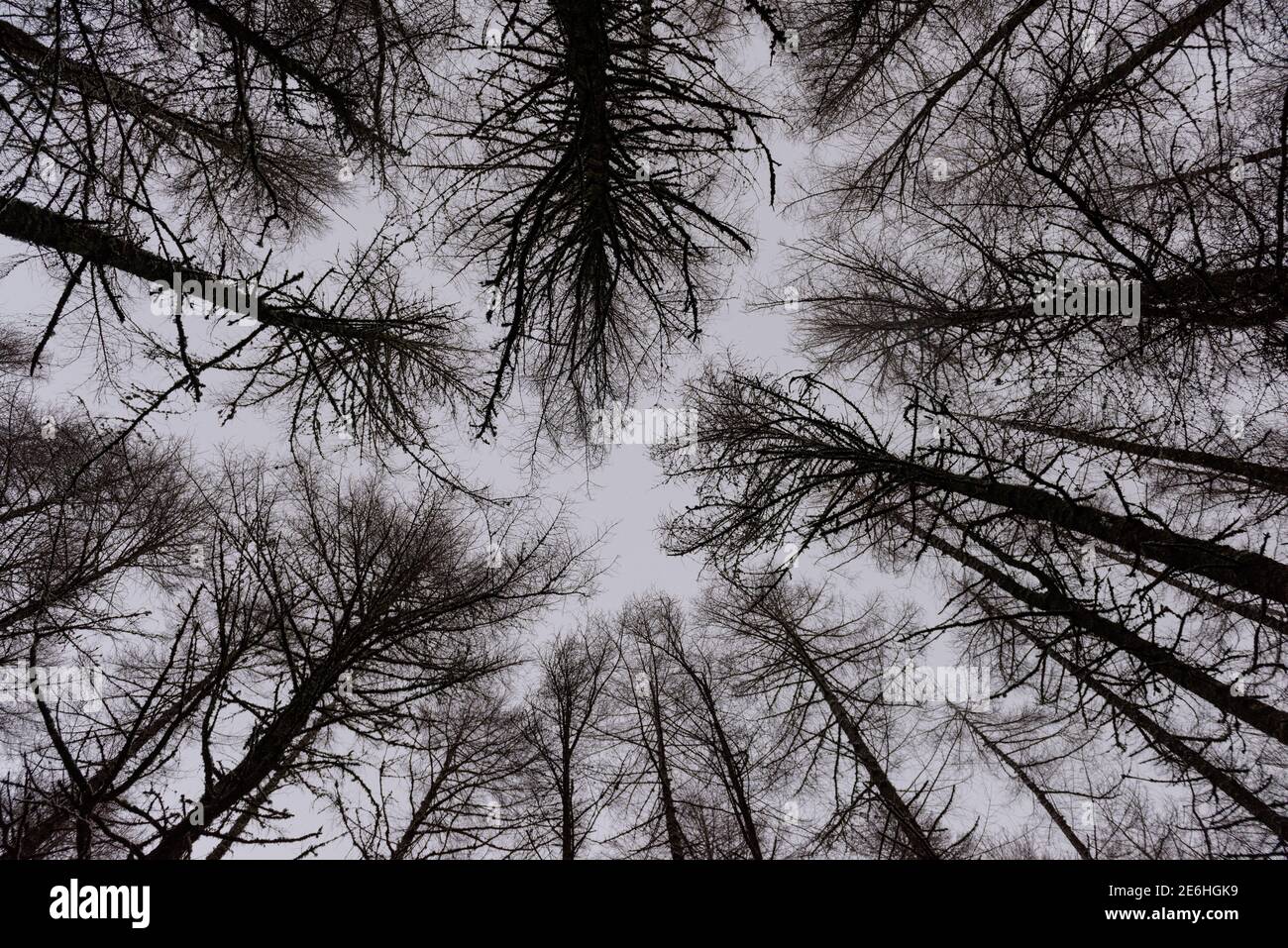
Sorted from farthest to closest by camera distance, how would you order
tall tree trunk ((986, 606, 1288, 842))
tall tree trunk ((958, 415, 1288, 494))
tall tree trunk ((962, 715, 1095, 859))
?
tall tree trunk ((962, 715, 1095, 859)), tall tree trunk ((958, 415, 1288, 494)), tall tree trunk ((986, 606, 1288, 842))

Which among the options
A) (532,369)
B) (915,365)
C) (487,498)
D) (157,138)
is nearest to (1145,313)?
(915,365)

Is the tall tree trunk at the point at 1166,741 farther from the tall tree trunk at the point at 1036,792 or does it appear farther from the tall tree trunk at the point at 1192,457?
the tall tree trunk at the point at 1036,792

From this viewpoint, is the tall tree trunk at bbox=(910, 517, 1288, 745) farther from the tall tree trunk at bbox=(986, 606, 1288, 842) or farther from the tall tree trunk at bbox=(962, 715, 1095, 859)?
the tall tree trunk at bbox=(962, 715, 1095, 859)

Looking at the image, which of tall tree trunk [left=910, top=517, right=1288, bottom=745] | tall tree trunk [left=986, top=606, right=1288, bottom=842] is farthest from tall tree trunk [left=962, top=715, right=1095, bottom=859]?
tall tree trunk [left=910, top=517, right=1288, bottom=745]

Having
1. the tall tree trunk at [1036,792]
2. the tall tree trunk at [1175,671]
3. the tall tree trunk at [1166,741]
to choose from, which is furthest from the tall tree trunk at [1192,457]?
the tall tree trunk at [1036,792]

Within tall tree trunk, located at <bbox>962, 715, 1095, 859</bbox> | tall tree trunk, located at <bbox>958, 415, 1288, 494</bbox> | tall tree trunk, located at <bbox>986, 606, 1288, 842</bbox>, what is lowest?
tall tree trunk, located at <bbox>962, 715, 1095, 859</bbox>

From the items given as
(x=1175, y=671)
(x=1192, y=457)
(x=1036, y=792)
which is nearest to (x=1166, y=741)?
(x=1175, y=671)

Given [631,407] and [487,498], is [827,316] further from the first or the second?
[487,498]

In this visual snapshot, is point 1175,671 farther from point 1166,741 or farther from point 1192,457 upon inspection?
point 1192,457

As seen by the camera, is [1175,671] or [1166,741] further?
[1166,741]

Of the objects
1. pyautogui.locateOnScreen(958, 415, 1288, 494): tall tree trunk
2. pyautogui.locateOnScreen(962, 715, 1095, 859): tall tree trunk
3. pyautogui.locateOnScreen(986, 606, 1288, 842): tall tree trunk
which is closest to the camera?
pyautogui.locateOnScreen(986, 606, 1288, 842): tall tree trunk

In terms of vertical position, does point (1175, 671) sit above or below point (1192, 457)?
below

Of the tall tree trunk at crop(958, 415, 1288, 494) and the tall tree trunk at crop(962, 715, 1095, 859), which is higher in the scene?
the tall tree trunk at crop(958, 415, 1288, 494)

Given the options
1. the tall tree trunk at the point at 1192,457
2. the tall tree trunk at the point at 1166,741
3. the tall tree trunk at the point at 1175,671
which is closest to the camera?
the tall tree trunk at the point at 1166,741
